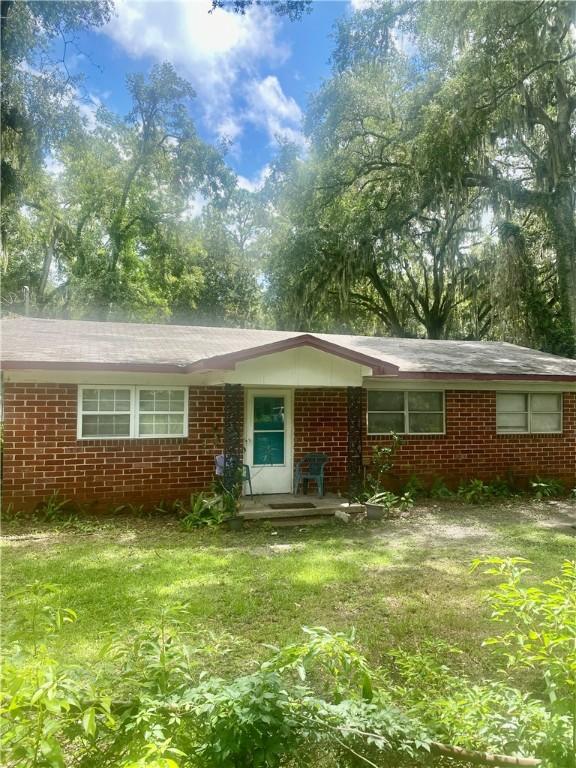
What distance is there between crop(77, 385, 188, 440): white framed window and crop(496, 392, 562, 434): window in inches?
281

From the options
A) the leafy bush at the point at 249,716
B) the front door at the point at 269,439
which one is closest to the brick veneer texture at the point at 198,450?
the front door at the point at 269,439

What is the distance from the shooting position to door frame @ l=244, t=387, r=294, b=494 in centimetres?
984

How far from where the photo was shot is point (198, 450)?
941 centimetres

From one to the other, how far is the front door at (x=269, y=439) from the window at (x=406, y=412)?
187 centimetres

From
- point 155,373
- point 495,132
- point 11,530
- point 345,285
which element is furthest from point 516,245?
point 11,530

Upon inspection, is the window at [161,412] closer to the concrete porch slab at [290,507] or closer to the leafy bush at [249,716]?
the concrete porch slab at [290,507]

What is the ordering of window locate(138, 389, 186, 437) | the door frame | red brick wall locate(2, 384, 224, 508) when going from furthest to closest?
the door frame, window locate(138, 389, 186, 437), red brick wall locate(2, 384, 224, 508)

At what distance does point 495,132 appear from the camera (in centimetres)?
1424

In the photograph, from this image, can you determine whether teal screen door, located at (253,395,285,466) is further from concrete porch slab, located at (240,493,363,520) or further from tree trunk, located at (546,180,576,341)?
tree trunk, located at (546,180,576,341)

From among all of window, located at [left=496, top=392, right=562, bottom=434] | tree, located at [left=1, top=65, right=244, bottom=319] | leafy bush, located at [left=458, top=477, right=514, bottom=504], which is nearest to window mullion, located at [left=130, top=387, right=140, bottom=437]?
leafy bush, located at [left=458, top=477, right=514, bottom=504]

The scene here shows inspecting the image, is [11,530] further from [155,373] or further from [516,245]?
[516,245]

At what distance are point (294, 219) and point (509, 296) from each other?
27.5 ft

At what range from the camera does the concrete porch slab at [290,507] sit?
8406mm

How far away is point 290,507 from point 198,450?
2.01 meters
